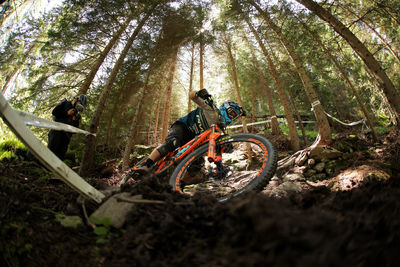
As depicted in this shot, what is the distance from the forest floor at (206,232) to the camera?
59cm

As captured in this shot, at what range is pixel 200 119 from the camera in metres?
4.09

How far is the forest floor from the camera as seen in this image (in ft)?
1.92

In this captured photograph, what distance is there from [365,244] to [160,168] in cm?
351

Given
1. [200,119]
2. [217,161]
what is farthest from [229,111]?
[217,161]

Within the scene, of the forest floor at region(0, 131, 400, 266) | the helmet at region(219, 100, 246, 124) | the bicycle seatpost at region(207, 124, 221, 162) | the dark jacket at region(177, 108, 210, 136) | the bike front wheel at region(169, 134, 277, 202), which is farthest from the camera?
the dark jacket at region(177, 108, 210, 136)

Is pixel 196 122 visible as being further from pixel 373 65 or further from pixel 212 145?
pixel 373 65

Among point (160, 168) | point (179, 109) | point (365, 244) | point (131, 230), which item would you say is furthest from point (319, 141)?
point (179, 109)

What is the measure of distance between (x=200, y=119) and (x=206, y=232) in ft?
10.6

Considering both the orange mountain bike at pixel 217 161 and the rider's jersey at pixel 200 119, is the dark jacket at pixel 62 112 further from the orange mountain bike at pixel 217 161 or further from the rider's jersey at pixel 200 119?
the rider's jersey at pixel 200 119

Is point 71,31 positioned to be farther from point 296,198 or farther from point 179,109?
point 179,109

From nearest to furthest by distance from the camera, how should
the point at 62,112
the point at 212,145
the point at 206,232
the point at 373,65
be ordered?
the point at 206,232 < the point at 212,145 < the point at 62,112 < the point at 373,65

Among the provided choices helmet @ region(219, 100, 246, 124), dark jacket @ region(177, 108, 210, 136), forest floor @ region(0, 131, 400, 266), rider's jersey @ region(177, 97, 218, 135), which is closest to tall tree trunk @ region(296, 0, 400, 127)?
helmet @ region(219, 100, 246, 124)

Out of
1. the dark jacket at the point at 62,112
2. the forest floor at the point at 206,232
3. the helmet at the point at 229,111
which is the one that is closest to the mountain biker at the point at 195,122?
the helmet at the point at 229,111

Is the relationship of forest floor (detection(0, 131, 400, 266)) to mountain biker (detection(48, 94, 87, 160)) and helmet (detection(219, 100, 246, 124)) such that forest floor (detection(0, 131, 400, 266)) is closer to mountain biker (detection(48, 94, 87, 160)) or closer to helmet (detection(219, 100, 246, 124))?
helmet (detection(219, 100, 246, 124))
